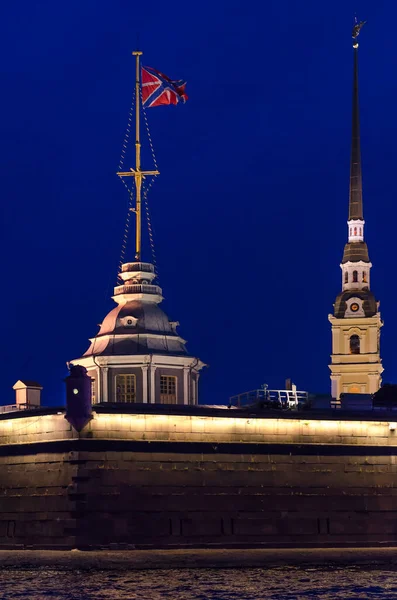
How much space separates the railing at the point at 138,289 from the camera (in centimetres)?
8738

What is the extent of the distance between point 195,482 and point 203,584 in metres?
13.1

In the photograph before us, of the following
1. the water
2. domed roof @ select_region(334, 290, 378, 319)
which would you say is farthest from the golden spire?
domed roof @ select_region(334, 290, 378, 319)

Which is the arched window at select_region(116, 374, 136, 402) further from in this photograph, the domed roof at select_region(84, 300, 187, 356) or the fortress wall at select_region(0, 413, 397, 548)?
the fortress wall at select_region(0, 413, 397, 548)

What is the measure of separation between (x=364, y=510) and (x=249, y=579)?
1513cm

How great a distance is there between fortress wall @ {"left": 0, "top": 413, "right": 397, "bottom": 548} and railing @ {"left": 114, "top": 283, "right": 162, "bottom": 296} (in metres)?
10.8

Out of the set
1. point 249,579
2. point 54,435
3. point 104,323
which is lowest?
point 249,579

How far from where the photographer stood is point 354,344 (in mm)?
116125

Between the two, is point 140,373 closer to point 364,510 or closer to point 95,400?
point 95,400

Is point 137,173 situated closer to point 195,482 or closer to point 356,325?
point 195,482

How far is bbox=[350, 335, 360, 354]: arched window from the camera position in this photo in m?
116

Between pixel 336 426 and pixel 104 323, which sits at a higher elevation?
pixel 104 323

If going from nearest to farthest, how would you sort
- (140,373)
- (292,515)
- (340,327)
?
1. (292,515)
2. (140,373)
3. (340,327)

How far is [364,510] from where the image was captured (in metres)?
81.2

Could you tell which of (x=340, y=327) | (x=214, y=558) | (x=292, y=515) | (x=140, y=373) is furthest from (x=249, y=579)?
(x=340, y=327)
